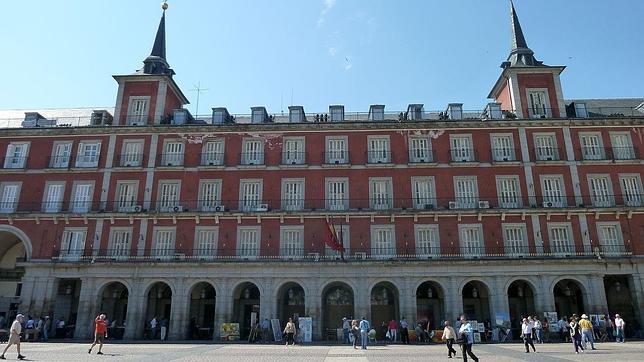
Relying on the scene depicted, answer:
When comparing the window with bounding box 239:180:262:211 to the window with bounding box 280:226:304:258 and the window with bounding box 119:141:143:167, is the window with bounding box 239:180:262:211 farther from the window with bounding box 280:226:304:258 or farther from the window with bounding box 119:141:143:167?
the window with bounding box 119:141:143:167

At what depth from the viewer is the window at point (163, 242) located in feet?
105

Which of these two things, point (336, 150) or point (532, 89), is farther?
point (532, 89)

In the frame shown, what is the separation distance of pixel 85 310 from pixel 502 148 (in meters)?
32.0

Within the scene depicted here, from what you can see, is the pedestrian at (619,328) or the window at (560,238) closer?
the pedestrian at (619,328)

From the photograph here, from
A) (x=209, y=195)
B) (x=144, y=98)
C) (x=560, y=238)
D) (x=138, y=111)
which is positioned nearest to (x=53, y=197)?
(x=138, y=111)

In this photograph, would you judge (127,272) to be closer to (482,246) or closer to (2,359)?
(2,359)

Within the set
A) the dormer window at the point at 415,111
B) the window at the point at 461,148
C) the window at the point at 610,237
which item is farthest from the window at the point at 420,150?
the window at the point at 610,237

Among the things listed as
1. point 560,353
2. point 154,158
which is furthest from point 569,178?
point 154,158

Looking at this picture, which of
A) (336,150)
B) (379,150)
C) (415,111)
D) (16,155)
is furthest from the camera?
(415,111)

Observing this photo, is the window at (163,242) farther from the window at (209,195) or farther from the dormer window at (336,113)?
the dormer window at (336,113)

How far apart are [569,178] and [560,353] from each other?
16.5 meters

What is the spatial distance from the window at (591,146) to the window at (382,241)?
1543 cm

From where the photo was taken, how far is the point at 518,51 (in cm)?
3784

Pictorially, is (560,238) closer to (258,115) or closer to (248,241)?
(248,241)
